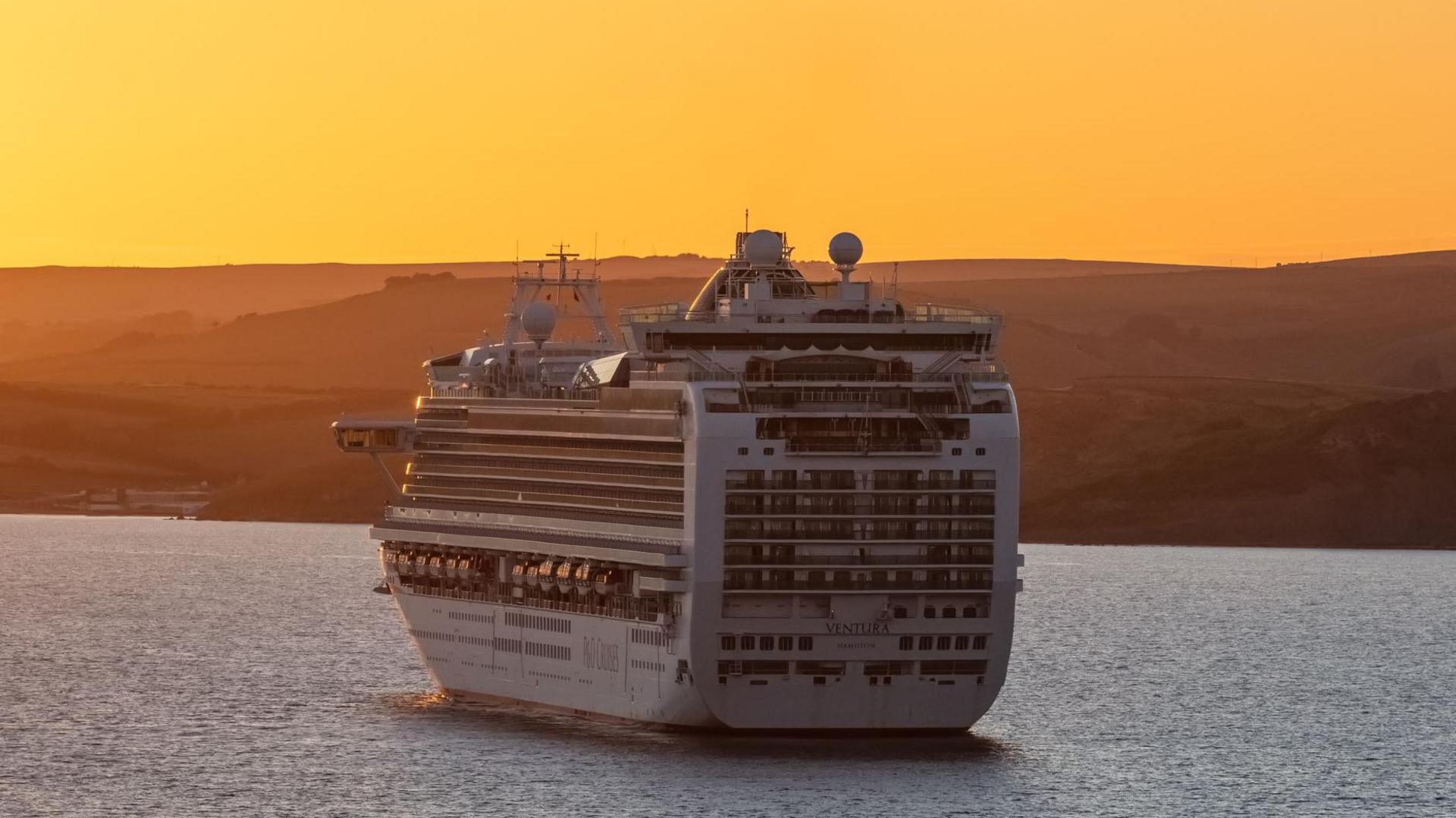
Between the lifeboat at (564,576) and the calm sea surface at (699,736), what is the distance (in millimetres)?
3540

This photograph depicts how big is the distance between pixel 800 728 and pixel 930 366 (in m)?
9.60

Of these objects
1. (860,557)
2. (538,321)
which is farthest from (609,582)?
(538,321)

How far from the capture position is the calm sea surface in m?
71.2

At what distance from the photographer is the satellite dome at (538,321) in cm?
9588

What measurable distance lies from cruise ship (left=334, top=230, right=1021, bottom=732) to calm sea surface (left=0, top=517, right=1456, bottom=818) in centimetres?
151

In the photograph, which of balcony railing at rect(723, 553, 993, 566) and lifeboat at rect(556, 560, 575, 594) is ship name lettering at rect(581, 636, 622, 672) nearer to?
lifeboat at rect(556, 560, 575, 594)

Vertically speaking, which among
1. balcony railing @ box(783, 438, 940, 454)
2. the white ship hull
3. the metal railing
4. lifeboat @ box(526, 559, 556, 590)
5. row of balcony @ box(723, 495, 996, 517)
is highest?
balcony railing @ box(783, 438, 940, 454)

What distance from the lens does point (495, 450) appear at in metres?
88.5

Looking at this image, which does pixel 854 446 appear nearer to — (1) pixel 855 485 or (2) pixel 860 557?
(1) pixel 855 485

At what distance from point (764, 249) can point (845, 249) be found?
2306 millimetres

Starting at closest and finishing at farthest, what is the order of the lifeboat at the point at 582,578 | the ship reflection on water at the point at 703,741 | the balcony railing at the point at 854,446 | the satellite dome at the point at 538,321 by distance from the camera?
the ship reflection on water at the point at 703,741 < the balcony railing at the point at 854,446 < the lifeboat at the point at 582,578 < the satellite dome at the point at 538,321

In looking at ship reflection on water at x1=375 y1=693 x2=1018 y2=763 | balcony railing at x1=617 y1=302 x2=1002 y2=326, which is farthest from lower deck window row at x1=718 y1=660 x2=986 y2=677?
balcony railing at x1=617 y1=302 x2=1002 y2=326

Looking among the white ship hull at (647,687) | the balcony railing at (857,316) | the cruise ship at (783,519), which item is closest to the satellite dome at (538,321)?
the white ship hull at (647,687)

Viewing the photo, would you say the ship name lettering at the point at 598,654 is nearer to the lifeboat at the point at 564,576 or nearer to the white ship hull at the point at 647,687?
the white ship hull at the point at 647,687
